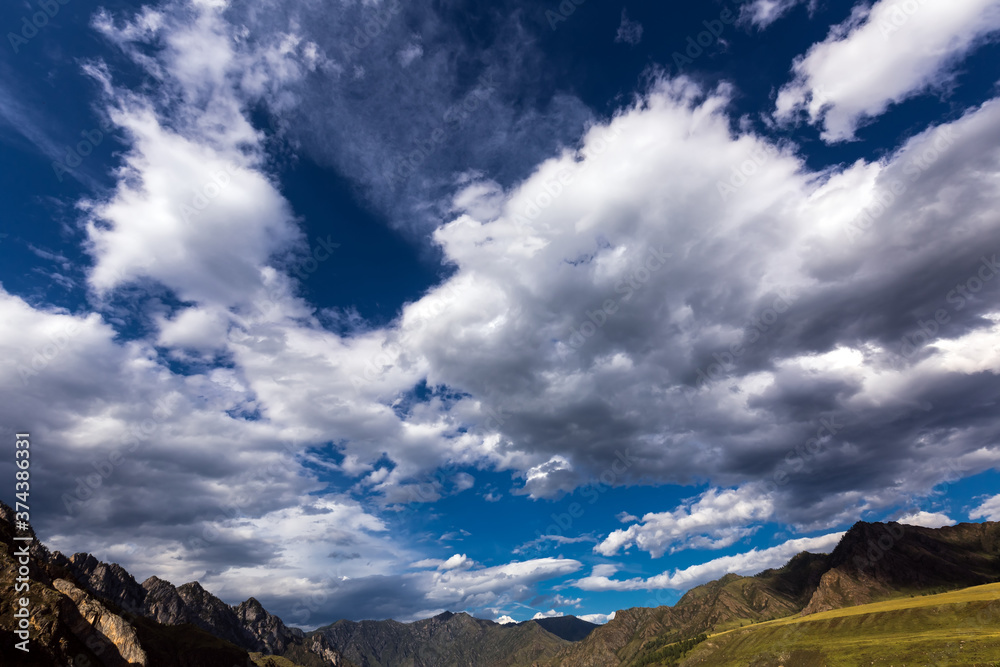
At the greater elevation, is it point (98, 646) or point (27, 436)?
point (27, 436)

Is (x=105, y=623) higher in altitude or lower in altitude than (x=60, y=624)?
higher

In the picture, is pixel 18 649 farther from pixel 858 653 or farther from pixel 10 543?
pixel 858 653

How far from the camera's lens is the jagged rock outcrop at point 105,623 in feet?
334

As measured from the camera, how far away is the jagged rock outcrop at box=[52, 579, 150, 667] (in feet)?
334

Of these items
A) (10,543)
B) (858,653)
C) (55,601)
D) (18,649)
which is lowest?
(858,653)

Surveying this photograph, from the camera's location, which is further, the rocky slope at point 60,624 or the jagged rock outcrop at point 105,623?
the jagged rock outcrop at point 105,623

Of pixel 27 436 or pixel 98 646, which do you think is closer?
pixel 27 436

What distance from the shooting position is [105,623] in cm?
10406

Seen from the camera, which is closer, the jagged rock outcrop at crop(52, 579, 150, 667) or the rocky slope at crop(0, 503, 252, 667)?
the rocky slope at crop(0, 503, 252, 667)

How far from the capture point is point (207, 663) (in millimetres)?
196500

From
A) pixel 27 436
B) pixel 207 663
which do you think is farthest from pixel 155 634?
pixel 27 436

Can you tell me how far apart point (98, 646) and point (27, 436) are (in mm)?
83680

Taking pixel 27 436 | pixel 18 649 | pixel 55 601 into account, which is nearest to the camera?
pixel 27 436

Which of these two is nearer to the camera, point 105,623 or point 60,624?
point 60,624
